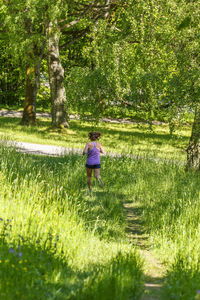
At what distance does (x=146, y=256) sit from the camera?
5.45 m

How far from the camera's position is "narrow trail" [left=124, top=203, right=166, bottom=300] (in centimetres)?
420

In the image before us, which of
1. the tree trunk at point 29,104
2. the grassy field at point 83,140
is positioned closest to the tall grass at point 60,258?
the grassy field at point 83,140

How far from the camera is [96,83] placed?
12648 millimetres

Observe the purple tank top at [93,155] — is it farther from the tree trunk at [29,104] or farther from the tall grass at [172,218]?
the tree trunk at [29,104]

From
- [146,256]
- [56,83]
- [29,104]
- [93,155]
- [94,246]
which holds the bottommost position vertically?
[146,256]

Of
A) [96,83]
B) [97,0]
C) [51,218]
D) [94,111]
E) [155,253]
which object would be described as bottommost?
[155,253]

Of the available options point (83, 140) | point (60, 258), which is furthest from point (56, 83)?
point (60, 258)

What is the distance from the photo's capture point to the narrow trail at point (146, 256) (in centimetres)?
420

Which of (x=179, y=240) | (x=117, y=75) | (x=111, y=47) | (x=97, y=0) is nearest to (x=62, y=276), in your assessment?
(x=179, y=240)

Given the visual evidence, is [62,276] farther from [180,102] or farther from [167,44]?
[167,44]

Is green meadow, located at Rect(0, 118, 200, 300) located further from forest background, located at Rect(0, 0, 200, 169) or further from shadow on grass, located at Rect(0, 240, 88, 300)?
forest background, located at Rect(0, 0, 200, 169)

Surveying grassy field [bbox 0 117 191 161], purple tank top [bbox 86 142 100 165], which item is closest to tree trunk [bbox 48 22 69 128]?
grassy field [bbox 0 117 191 161]

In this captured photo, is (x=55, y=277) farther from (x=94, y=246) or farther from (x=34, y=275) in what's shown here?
(x=94, y=246)

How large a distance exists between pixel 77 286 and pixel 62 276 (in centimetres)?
23
